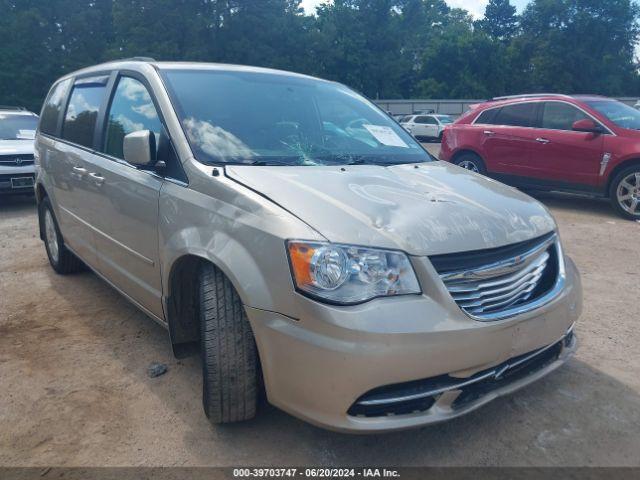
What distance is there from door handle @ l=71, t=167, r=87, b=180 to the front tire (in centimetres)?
172

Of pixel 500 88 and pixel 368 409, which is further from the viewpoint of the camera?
pixel 500 88

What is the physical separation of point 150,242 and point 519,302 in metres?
1.86

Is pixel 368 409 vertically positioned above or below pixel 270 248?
below

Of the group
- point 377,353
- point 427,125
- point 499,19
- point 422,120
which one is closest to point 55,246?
point 377,353

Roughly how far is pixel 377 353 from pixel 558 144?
6778mm

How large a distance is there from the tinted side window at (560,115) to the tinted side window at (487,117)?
2.69 feet

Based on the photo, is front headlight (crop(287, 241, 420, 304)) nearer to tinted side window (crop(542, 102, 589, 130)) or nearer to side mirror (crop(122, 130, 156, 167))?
side mirror (crop(122, 130, 156, 167))

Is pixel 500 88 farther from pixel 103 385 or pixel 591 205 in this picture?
pixel 103 385

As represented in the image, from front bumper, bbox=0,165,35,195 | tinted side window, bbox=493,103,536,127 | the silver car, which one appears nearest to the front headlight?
the silver car

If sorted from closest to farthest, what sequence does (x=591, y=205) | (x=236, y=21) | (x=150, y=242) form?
(x=150, y=242)
(x=591, y=205)
(x=236, y=21)

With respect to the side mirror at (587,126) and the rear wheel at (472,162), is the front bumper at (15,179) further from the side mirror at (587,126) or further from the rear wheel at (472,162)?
the side mirror at (587,126)

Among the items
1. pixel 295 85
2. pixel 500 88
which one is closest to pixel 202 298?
pixel 295 85

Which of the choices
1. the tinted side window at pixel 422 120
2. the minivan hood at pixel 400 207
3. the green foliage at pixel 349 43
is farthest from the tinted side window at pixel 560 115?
the green foliage at pixel 349 43

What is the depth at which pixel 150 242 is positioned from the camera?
2807 millimetres
